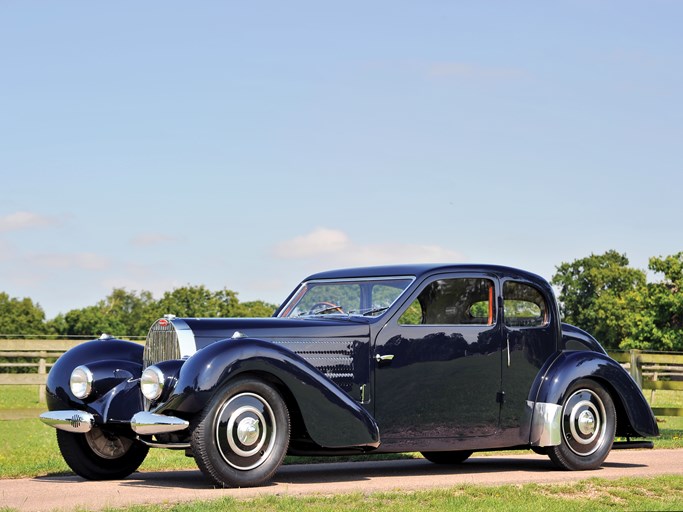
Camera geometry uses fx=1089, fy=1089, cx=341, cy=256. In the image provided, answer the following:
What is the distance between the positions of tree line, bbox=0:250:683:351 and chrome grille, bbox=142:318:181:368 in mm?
58464

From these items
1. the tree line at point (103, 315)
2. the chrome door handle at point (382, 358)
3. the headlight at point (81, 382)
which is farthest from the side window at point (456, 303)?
the tree line at point (103, 315)

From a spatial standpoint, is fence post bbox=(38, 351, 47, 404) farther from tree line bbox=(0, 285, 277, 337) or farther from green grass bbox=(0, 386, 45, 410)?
tree line bbox=(0, 285, 277, 337)

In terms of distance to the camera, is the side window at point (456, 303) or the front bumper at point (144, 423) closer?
the front bumper at point (144, 423)

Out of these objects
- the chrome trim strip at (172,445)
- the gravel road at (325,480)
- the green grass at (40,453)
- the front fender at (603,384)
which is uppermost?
the front fender at (603,384)

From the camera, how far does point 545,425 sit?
35.6 ft

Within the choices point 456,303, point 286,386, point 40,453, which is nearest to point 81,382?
point 286,386

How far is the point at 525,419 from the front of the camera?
428 inches

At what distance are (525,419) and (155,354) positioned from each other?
3.72m

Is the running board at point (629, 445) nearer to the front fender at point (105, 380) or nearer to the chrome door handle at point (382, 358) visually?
the chrome door handle at point (382, 358)

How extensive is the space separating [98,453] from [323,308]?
2.58 m

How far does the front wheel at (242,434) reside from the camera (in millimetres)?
8820

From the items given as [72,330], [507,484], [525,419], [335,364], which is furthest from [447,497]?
[72,330]

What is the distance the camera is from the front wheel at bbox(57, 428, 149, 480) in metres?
10.3

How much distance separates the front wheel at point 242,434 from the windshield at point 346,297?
5.77ft
